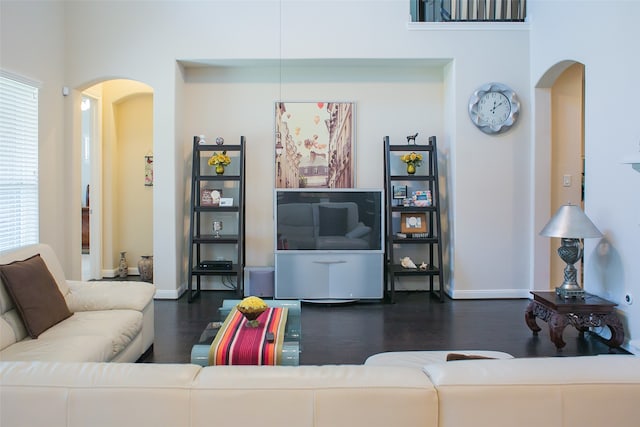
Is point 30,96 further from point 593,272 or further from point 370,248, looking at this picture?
point 593,272

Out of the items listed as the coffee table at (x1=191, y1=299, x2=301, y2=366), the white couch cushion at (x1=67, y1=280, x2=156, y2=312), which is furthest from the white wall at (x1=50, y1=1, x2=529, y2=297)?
the coffee table at (x1=191, y1=299, x2=301, y2=366)

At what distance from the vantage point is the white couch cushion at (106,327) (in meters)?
2.75

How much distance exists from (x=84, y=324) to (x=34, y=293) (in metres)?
0.33

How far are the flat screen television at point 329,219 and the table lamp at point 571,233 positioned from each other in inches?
71.7

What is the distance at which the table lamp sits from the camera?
145 inches

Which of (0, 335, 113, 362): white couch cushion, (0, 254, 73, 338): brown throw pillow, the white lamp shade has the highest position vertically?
the white lamp shade

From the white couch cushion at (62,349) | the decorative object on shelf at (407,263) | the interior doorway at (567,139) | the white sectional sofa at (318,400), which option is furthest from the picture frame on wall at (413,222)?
the white sectional sofa at (318,400)

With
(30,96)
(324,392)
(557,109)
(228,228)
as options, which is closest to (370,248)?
(228,228)

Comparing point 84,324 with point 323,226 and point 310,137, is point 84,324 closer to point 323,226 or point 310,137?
point 323,226

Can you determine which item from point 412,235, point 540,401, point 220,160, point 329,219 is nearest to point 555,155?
point 412,235

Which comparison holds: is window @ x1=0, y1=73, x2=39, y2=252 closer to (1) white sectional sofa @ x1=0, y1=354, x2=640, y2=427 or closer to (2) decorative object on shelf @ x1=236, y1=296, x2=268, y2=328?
(2) decorative object on shelf @ x1=236, y1=296, x2=268, y2=328

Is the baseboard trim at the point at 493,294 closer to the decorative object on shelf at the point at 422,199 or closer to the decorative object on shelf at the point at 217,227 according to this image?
the decorative object on shelf at the point at 422,199

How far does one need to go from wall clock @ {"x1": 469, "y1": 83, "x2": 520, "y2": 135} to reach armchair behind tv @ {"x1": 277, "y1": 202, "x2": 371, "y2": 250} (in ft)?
5.45

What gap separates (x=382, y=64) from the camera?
5.45m
